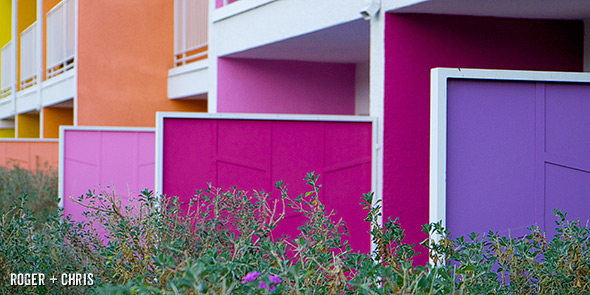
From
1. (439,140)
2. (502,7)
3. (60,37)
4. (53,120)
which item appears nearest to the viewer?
(439,140)

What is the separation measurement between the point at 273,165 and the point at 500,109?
274cm

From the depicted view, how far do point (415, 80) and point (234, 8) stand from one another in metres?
4.08

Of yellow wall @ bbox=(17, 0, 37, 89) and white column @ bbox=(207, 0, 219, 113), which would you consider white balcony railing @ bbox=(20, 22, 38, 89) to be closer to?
yellow wall @ bbox=(17, 0, 37, 89)

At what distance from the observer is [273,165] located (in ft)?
24.0

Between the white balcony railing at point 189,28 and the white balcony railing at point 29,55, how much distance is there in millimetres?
6534

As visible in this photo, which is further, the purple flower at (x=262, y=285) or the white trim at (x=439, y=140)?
the white trim at (x=439, y=140)

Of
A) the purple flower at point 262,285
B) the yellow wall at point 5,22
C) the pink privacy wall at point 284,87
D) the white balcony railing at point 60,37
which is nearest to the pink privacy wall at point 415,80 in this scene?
the pink privacy wall at point 284,87

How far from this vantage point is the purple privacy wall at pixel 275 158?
697cm

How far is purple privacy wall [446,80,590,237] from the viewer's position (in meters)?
5.00

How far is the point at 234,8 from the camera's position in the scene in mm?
10695

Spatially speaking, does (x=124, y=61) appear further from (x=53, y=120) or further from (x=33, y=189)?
(x=53, y=120)

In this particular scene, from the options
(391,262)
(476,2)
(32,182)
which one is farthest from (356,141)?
(32,182)

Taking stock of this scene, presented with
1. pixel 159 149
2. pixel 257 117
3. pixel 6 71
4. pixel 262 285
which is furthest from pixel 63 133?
pixel 6 71

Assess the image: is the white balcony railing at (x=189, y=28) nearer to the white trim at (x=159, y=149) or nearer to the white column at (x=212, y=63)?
the white column at (x=212, y=63)
